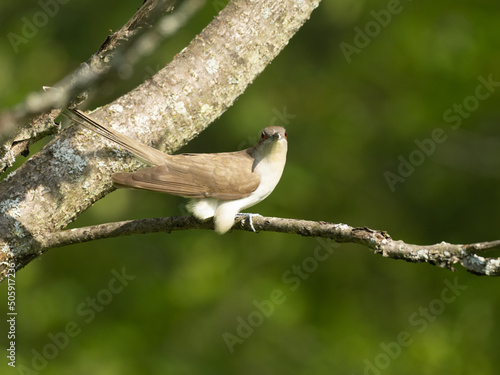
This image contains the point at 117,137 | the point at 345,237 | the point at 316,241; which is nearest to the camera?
the point at 345,237

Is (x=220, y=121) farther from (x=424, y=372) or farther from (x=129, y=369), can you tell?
(x=424, y=372)

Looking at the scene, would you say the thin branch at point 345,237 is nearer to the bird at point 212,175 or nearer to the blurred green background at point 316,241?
Answer: the bird at point 212,175

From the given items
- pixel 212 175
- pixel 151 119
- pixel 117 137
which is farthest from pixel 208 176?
pixel 117 137

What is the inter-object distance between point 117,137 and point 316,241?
392 centimetres

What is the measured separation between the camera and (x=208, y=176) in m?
4.67

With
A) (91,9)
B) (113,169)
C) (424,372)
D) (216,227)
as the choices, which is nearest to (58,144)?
(113,169)

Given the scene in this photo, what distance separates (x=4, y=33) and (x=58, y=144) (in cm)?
516

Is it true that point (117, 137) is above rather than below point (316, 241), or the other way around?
below

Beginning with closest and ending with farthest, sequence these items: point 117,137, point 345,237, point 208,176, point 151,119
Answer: point 345,237
point 117,137
point 151,119
point 208,176

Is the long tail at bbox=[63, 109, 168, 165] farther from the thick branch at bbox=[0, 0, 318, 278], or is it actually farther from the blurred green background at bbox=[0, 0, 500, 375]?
the blurred green background at bbox=[0, 0, 500, 375]

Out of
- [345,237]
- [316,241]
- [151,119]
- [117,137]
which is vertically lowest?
[117,137]

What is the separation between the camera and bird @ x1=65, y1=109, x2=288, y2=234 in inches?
151

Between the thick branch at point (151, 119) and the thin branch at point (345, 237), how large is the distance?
7.3 inches

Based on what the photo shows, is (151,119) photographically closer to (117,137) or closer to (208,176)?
(117,137)
